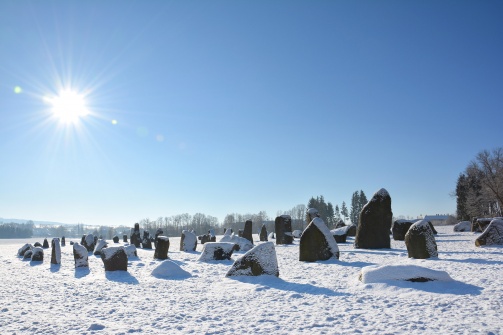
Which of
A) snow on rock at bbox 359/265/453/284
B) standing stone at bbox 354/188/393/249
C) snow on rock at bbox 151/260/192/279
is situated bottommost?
snow on rock at bbox 151/260/192/279

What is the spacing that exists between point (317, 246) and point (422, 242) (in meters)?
4.12

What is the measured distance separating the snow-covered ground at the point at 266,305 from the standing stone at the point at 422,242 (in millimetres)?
2181

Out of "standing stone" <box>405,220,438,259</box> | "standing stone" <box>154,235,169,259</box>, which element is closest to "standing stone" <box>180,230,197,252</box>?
"standing stone" <box>154,235,169,259</box>

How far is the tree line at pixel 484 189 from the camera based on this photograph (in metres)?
45.8

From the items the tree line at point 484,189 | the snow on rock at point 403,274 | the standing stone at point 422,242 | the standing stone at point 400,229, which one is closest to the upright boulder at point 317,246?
the standing stone at point 422,242

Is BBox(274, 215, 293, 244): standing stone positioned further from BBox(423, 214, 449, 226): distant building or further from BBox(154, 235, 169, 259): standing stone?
BBox(423, 214, 449, 226): distant building

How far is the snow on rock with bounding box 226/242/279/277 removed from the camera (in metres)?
10.4

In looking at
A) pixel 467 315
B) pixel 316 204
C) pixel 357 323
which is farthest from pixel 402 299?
pixel 316 204

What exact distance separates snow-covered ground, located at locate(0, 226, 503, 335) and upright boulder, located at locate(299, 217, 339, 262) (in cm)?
346

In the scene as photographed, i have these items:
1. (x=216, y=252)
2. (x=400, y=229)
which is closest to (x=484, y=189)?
(x=400, y=229)

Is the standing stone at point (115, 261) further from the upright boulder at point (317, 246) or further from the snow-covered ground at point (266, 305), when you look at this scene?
the upright boulder at point (317, 246)

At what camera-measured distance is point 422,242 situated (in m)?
13.2

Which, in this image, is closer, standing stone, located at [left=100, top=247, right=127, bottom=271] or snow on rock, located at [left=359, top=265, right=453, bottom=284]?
snow on rock, located at [left=359, top=265, right=453, bottom=284]

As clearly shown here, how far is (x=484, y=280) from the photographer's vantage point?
8.50 metres
